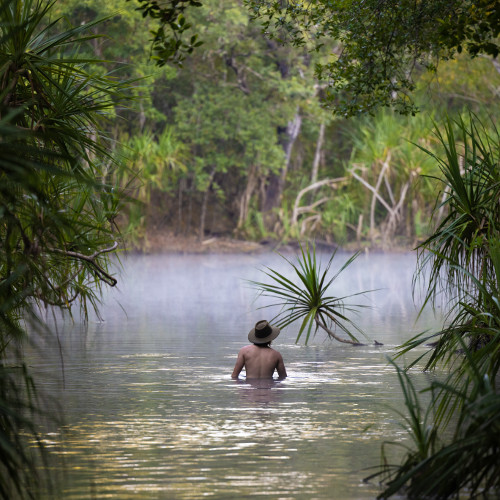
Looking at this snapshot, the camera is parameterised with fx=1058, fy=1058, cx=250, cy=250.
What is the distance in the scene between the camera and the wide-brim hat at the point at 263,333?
11.1 m

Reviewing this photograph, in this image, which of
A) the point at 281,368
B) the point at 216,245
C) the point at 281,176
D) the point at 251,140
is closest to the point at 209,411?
the point at 281,368

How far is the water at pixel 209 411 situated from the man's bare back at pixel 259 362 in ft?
0.65

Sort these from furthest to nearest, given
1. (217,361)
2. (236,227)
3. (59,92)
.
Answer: (236,227) → (217,361) → (59,92)

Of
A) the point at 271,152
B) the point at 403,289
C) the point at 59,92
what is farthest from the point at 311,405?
the point at 271,152

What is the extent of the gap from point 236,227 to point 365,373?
1132 inches

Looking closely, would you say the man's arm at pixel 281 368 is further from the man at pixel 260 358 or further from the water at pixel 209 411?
the water at pixel 209 411

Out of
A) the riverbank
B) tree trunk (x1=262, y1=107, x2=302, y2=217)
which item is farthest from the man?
tree trunk (x1=262, y1=107, x2=302, y2=217)

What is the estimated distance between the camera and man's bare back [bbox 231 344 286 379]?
37.0 ft

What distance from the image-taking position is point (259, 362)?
11.3 metres

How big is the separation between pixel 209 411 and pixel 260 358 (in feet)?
6.22

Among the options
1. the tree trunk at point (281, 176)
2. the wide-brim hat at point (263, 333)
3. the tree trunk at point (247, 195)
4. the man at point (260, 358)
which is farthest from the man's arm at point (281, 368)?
the tree trunk at point (281, 176)

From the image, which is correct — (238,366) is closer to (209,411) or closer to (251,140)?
(209,411)

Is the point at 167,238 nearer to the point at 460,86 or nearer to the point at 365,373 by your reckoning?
the point at 460,86

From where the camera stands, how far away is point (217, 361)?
13102 mm
